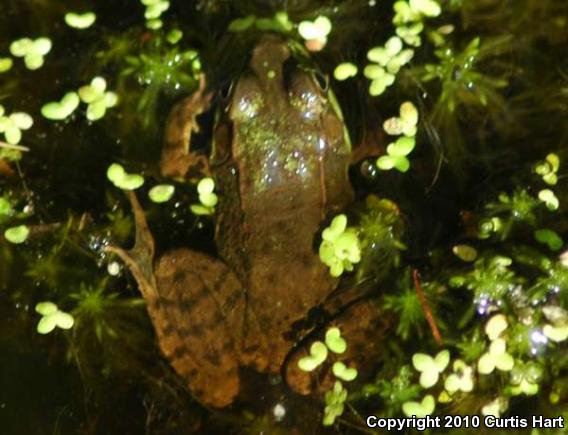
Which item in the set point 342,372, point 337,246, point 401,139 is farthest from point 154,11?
point 342,372

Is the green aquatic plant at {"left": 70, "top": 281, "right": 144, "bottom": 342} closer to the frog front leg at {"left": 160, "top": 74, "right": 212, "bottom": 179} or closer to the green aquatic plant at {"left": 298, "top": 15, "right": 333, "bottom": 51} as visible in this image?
the frog front leg at {"left": 160, "top": 74, "right": 212, "bottom": 179}

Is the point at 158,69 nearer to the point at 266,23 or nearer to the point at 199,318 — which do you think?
the point at 266,23

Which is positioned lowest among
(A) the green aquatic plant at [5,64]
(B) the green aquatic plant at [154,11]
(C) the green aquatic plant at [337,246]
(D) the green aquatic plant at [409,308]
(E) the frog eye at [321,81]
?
(D) the green aquatic plant at [409,308]

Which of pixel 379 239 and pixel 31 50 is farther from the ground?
pixel 31 50

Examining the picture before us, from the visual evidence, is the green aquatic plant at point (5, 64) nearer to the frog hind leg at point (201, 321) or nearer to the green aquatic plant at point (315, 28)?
the frog hind leg at point (201, 321)

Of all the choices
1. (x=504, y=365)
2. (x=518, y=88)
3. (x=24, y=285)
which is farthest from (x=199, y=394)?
(x=518, y=88)

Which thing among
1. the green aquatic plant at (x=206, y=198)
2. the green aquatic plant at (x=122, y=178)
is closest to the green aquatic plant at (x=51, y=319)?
the green aquatic plant at (x=122, y=178)
